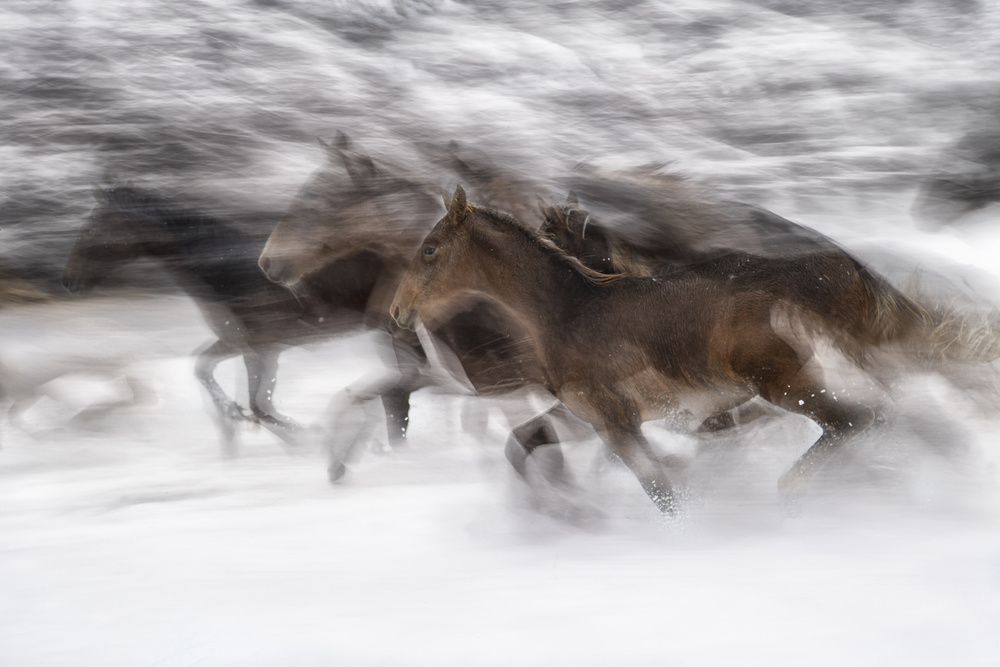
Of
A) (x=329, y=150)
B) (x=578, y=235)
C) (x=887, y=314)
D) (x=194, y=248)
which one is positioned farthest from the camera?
(x=194, y=248)

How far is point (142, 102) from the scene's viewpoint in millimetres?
2393

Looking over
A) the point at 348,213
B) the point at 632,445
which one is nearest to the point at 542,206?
the point at 348,213

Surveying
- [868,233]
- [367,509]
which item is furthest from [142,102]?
[868,233]

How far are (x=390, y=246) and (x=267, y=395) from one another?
0.62m

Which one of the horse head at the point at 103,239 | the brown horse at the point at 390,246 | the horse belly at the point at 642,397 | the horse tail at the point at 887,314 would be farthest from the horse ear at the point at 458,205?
the horse head at the point at 103,239

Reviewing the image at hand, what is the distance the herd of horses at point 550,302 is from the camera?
195cm

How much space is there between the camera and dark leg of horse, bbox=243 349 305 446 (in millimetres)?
2508

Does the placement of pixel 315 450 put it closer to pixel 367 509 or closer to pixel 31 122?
pixel 367 509

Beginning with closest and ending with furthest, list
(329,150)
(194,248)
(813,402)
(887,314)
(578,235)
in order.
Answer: (813,402)
(887,314)
(578,235)
(329,150)
(194,248)

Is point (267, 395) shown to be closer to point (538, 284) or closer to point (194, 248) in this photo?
point (194, 248)

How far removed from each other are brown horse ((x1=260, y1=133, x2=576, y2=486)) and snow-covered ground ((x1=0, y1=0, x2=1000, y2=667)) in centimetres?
8

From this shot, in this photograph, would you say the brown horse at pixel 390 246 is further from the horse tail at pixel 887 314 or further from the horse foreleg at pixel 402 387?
the horse tail at pixel 887 314

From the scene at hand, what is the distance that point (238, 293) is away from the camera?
256 centimetres

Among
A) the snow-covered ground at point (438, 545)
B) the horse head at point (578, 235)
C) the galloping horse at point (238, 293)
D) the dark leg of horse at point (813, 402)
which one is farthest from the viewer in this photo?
the galloping horse at point (238, 293)
